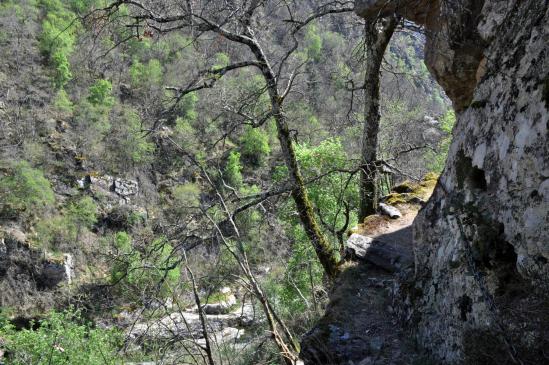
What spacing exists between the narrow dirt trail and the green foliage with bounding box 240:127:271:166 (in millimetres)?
37157

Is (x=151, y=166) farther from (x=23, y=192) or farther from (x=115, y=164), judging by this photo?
(x=23, y=192)

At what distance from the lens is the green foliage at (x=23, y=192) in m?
28.7

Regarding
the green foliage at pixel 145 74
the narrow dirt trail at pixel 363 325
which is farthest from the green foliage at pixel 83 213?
the narrow dirt trail at pixel 363 325

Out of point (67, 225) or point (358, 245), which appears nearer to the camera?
point (358, 245)

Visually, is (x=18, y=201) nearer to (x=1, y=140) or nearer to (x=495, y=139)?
(x=1, y=140)

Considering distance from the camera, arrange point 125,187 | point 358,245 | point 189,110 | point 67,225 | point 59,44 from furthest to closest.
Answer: point 189,110 → point 59,44 → point 125,187 → point 67,225 → point 358,245

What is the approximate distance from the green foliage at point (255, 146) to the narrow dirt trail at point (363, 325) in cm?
3716

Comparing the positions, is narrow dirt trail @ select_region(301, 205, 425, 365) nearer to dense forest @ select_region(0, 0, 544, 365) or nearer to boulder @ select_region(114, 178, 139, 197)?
dense forest @ select_region(0, 0, 544, 365)

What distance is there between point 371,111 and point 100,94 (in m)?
37.1

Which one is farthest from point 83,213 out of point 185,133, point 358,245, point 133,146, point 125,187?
point 358,245

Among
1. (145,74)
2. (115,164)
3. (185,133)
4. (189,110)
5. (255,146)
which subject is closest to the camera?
(115,164)

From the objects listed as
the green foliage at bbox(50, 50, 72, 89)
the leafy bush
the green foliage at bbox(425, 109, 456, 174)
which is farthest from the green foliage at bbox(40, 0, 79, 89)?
the green foliage at bbox(425, 109, 456, 174)

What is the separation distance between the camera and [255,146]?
4319cm

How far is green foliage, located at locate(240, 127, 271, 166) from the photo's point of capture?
4291cm
